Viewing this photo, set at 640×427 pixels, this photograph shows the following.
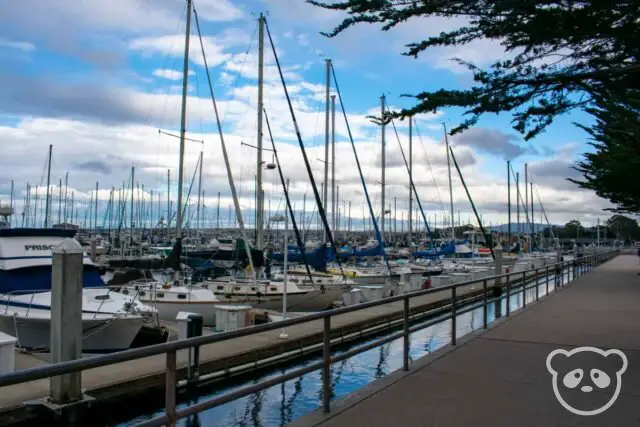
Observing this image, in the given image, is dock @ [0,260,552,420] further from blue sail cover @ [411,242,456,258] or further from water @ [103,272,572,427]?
blue sail cover @ [411,242,456,258]

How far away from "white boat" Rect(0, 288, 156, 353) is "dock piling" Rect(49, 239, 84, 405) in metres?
5.02

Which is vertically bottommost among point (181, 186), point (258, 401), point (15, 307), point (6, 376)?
→ point (258, 401)

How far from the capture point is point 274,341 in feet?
45.9

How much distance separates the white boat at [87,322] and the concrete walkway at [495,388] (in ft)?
26.9

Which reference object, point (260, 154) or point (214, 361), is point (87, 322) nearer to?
point (214, 361)

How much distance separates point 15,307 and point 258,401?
755 centimetres

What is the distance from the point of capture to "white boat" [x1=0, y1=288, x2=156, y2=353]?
532 inches

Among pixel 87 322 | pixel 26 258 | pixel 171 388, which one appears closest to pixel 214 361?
pixel 87 322

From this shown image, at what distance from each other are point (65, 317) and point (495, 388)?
6075mm

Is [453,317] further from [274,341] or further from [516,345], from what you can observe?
[274,341]

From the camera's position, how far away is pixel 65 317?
8.47m

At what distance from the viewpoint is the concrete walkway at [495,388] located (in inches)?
220

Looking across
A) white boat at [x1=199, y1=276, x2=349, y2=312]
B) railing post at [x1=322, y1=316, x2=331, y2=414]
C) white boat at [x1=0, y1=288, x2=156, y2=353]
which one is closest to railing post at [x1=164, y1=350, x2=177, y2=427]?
railing post at [x1=322, y1=316, x2=331, y2=414]

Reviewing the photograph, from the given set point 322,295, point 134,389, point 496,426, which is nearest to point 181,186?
point 322,295
